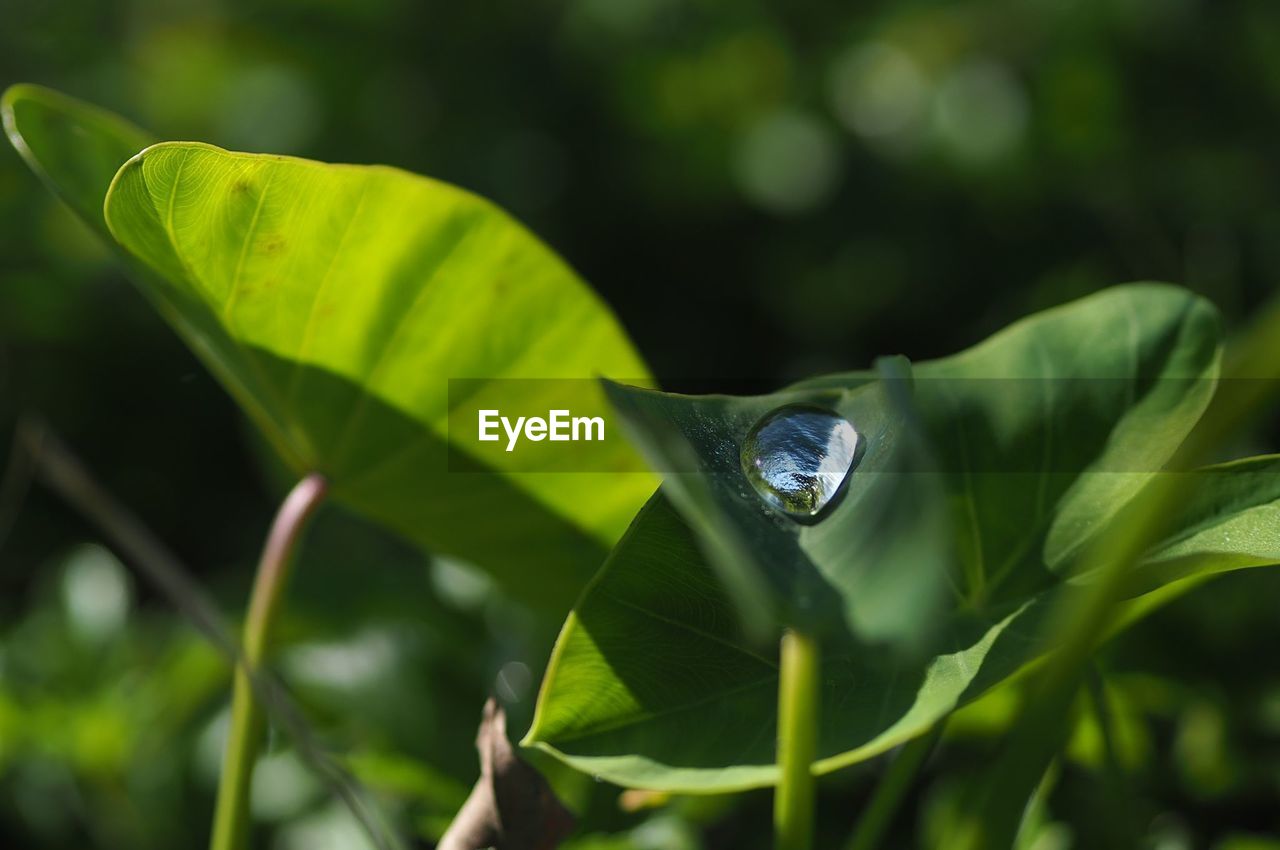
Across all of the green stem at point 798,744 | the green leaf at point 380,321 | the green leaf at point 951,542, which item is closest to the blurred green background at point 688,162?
the green leaf at point 380,321

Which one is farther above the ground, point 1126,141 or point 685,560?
point 1126,141

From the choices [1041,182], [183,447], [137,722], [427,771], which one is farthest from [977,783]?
[183,447]

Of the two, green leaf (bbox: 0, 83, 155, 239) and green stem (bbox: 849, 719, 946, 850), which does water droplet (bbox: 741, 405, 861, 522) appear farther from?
green leaf (bbox: 0, 83, 155, 239)

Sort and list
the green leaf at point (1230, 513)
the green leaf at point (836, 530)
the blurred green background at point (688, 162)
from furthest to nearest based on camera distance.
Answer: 1. the blurred green background at point (688, 162)
2. the green leaf at point (1230, 513)
3. the green leaf at point (836, 530)

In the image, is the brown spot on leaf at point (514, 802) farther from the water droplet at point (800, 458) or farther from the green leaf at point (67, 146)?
the green leaf at point (67, 146)

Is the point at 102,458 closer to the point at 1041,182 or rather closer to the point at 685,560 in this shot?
the point at 1041,182

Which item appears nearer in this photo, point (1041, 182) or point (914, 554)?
point (914, 554)
